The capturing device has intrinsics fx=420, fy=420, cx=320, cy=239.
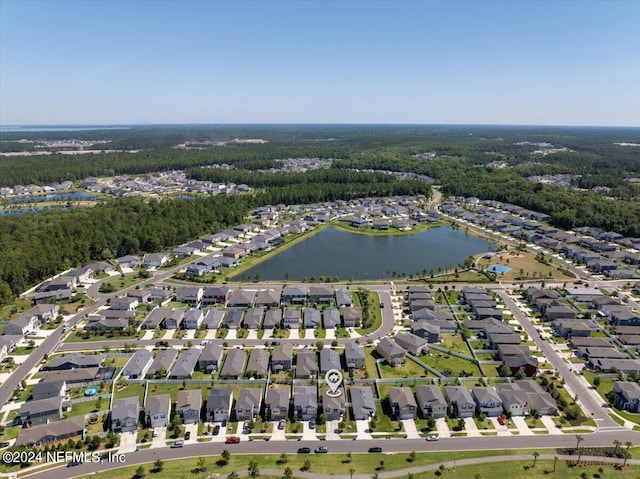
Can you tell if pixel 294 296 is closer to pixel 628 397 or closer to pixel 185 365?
pixel 185 365

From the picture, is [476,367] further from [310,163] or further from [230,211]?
[310,163]

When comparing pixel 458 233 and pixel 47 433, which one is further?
pixel 458 233

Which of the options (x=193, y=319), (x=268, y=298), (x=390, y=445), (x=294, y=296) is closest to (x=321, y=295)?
(x=294, y=296)

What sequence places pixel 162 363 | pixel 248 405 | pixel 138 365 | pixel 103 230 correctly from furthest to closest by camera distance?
pixel 103 230 < pixel 162 363 < pixel 138 365 < pixel 248 405

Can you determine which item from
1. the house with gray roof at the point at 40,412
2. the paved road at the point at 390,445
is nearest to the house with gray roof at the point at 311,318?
the paved road at the point at 390,445

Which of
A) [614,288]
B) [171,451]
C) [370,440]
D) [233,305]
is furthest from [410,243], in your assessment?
[171,451]

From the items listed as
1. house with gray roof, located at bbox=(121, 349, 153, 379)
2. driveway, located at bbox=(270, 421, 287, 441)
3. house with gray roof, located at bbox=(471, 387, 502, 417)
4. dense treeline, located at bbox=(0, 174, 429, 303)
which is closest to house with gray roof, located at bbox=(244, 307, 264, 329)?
house with gray roof, located at bbox=(121, 349, 153, 379)

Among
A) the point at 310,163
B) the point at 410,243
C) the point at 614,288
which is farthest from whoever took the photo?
the point at 310,163
